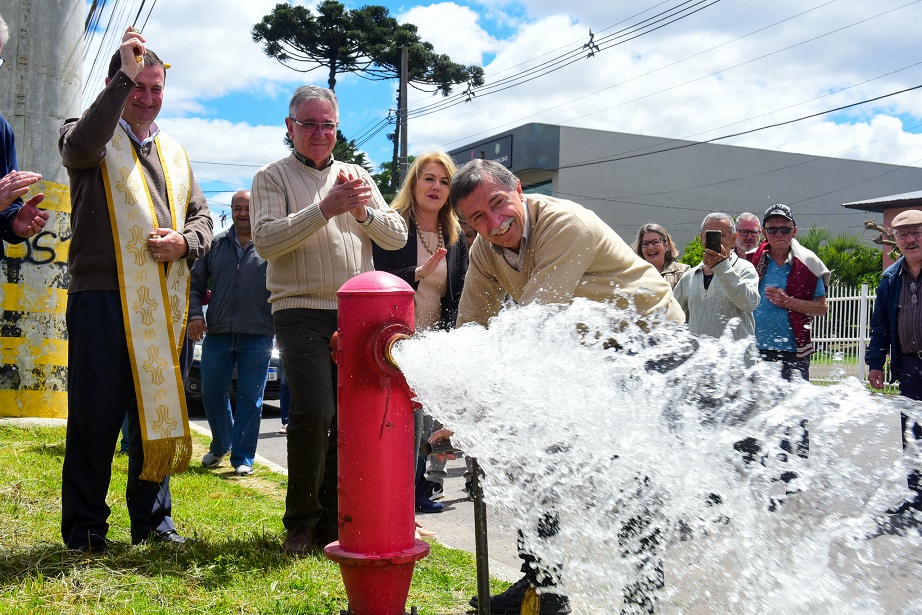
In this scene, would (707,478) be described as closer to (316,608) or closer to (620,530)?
(620,530)

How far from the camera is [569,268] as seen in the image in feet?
10.2

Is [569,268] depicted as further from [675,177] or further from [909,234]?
[675,177]

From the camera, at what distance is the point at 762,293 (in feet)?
19.6

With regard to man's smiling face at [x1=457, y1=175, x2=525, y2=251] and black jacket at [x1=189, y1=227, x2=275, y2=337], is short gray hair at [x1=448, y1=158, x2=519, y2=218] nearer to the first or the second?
man's smiling face at [x1=457, y1=175, x2=525, y2=251]

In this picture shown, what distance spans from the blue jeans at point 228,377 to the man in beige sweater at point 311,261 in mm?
2745

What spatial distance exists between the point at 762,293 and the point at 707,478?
3262 mm

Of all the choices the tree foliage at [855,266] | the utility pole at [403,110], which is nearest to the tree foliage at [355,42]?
the utility pole at [403,110]

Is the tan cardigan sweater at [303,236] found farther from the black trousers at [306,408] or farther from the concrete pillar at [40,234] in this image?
the concrete pillar at [40,234]

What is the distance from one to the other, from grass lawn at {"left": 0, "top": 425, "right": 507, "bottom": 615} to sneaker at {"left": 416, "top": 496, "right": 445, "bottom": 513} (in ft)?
3.51

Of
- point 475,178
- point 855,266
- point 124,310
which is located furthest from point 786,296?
point 855,266

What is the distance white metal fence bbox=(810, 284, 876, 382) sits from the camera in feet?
48.2

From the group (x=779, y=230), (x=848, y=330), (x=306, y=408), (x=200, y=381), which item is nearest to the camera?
(x=306, y=408)

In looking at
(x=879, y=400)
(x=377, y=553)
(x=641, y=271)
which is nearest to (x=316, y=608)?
(x=377, y=553)

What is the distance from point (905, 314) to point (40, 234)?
7853mm
